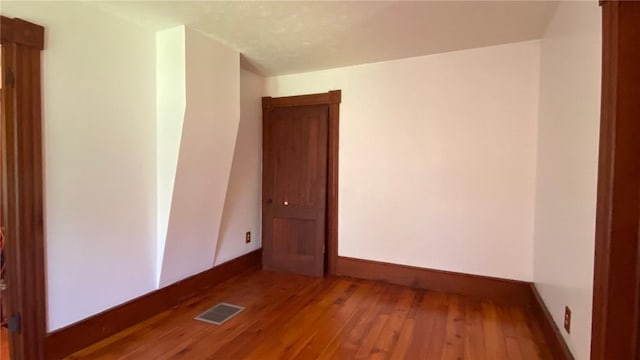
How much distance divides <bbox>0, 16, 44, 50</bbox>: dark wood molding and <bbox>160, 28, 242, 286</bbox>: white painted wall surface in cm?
86

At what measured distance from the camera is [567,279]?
192cm

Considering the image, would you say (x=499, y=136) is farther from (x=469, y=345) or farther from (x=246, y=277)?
(x=246, y=277)

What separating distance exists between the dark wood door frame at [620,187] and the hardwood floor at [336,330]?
852 millimetres

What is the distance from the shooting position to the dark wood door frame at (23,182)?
6.01 feet

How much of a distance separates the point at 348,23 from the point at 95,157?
1983mm

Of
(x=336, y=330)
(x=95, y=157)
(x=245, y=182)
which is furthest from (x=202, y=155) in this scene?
(x=336, y=330)

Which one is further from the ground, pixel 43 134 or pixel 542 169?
pixel 43 134

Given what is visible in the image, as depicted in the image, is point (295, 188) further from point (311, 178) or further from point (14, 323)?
point (14, 323)

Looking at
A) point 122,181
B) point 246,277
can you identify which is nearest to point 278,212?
point 246,277

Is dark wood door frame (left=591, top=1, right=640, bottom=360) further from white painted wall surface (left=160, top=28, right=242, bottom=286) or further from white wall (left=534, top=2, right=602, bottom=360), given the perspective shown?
white painted wall surface (left=160, top=28, right=242, bottom=286)

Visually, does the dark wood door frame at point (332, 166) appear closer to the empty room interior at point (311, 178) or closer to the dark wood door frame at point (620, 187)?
the empty room interior at point (311, 178)

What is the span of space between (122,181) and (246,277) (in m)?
1.70

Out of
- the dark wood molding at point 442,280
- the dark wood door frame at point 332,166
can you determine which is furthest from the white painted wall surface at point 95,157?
the dark wood molding at point 442,280

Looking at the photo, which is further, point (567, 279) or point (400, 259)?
point (400, 259)
